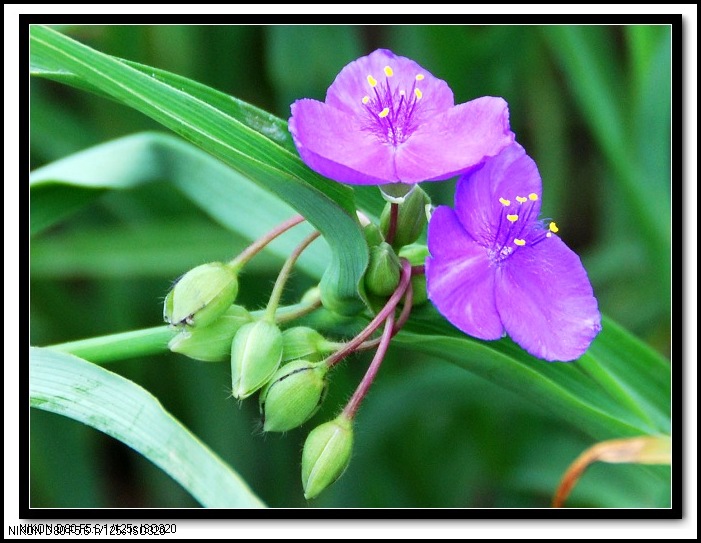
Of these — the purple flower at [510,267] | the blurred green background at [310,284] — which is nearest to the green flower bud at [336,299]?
the purple flower at [510,267]

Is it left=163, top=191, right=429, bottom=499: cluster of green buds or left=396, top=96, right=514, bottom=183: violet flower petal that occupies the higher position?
left=396, top=96, right=514, bottom=183: violet flower petal

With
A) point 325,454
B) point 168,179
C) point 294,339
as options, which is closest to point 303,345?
point 294,339

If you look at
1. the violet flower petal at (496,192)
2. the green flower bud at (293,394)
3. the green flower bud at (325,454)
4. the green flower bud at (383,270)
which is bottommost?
the green flower bud at (325,454)

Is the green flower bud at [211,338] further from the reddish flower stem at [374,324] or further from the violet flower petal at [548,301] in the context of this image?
the violet flower petal at [548,301]

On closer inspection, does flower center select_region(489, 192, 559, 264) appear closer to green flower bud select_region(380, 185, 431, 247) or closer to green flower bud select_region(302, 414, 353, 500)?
green flower bud select_region(380, 185, 431, 247)

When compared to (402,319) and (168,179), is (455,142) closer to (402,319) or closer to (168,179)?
(402,319)

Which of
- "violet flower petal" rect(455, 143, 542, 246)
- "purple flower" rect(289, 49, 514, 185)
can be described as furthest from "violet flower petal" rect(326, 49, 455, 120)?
"violet flower petal" rect(455, 143, 542, 246)
